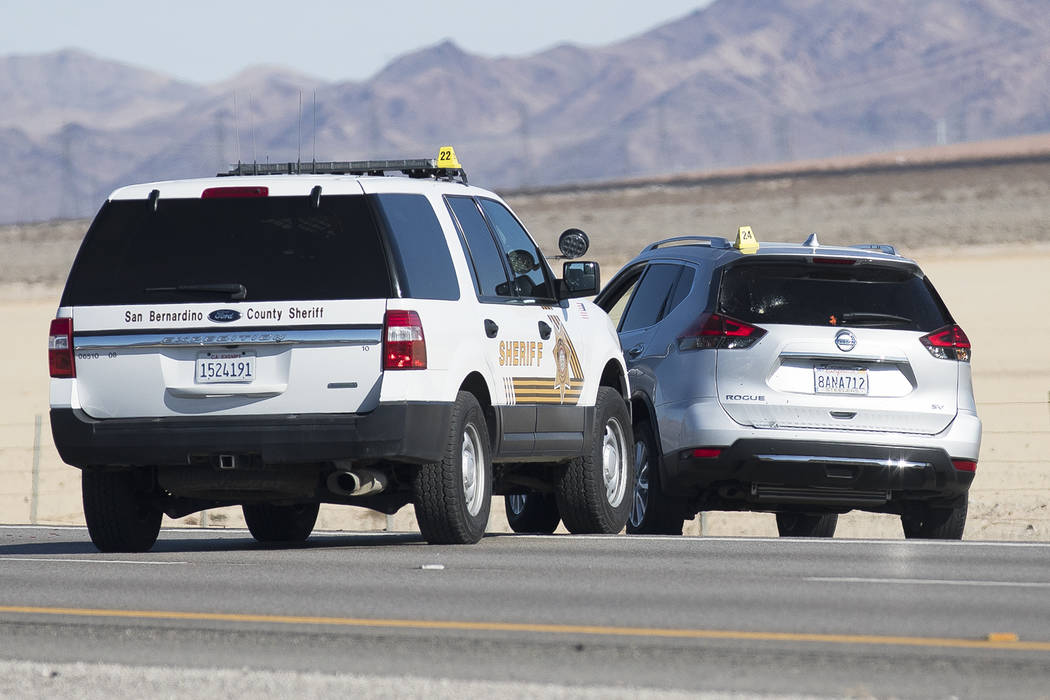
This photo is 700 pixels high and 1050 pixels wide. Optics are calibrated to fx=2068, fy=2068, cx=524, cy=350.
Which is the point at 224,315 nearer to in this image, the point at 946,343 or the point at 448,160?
the point at 448,160

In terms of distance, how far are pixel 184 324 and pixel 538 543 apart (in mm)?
2622

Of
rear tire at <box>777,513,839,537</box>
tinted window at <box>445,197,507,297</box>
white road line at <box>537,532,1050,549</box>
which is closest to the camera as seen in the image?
tinted window at <box>445,197,507,297</box>

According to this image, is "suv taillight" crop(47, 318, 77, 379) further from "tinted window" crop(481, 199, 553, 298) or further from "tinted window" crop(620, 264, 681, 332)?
"tinted window" crop(620, 264, 681, 332)

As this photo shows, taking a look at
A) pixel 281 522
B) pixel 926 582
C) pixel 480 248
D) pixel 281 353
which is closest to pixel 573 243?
pixel 480 248

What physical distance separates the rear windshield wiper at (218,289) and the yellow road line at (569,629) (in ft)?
8.10

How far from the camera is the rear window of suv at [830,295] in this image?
1299 centimetres

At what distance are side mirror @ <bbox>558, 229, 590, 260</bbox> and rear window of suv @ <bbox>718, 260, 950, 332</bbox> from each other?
93 centimetres

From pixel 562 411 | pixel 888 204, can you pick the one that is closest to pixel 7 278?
pixel 888 204

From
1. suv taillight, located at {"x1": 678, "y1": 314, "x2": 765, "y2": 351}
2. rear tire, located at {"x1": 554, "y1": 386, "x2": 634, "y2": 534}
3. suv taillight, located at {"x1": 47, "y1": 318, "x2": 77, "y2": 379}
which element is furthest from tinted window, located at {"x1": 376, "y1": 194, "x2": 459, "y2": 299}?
suv taillight, located at {"x1": 678, "y1": 314, "x2": 765, "y2": 351}

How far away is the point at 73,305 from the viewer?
443 inches

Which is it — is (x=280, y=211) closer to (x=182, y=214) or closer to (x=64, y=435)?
(x=182, y=214)

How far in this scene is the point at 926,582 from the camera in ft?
32.2

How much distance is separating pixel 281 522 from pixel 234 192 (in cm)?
336

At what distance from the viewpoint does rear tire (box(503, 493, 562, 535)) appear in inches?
594
